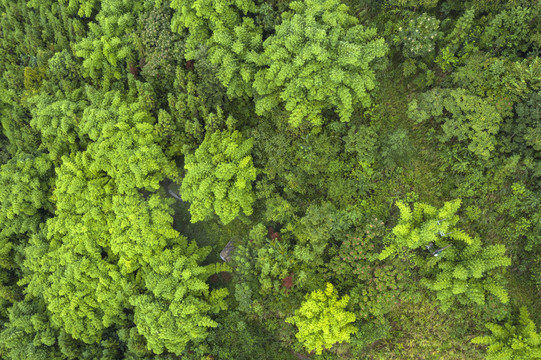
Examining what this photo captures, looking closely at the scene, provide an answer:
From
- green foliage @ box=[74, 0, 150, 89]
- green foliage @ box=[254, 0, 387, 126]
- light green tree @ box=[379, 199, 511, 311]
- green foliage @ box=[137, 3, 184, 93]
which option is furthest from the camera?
green foliage @ box=[74, 0, 150, 89]

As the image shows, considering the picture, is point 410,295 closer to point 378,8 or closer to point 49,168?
point 378,8

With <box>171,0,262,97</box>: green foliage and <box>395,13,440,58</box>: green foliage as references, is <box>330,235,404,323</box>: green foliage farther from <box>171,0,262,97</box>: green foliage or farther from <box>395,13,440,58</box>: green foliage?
<box>171,0,262,97</box>: green foliage

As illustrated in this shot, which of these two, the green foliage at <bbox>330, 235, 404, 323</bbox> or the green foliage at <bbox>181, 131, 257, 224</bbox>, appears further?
the green foliage at <bbox>181, 131, 257, 224</bbox>

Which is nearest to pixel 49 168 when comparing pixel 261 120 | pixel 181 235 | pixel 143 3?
pixel 181 235

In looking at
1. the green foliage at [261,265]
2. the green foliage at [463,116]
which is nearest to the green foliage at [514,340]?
the green foliage at [463,116]

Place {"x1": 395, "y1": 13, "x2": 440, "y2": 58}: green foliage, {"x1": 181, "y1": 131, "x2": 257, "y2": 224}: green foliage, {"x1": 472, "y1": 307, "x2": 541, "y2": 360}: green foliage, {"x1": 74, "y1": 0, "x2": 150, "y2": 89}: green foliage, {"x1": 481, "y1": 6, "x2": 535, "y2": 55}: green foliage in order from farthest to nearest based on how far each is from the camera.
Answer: {"x1": 74, "y1": 0, "x2": 150, "y2": 89}: green foliage < {"x1": 181, "y1": 131, "x2": 257, "y2": 224}: green foliage < {"x1": 395, "y1": 13, "x2": 440, "y2": 58}: green foliage < {"x1": 481, "y1": 6, "x2": 535, "y2": 55}: green foliage < {"x1": 472, "y1": 307, "x2": 541, "y2": 360}: green foliage

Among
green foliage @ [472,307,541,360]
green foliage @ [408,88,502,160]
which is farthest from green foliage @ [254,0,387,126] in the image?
green foliage @ [472,307,541,360]

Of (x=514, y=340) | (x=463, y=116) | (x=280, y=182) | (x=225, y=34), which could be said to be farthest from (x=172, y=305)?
(x=463, y=116)

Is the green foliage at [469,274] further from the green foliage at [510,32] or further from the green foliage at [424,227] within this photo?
the green foliage at [510,32]
